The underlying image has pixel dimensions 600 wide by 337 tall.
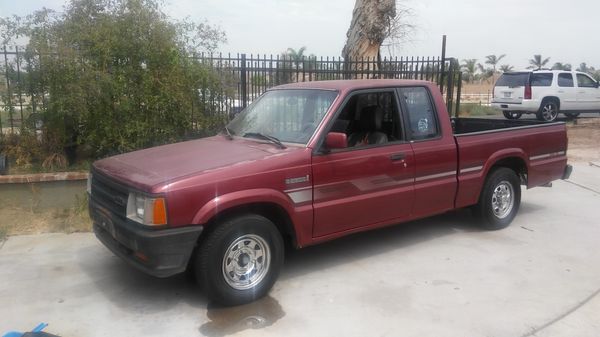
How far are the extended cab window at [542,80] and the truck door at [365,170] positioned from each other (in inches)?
580

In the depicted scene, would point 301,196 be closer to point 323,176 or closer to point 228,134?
point 323,176

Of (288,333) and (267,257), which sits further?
(267,257)

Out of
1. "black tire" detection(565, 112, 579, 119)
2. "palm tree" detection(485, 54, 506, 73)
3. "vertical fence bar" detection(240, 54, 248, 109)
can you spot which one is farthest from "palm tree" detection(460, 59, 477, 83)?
"vertical fence bar" detection(240, 54, 248, 109)

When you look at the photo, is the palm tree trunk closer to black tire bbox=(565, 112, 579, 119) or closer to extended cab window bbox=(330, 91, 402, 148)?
extended cab window bbox=(330, 91, 402, 148)

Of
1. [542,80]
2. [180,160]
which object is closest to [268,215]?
[180,160]

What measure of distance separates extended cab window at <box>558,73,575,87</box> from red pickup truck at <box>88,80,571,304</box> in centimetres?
1395

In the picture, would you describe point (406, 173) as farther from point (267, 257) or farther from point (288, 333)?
point (288, 333)

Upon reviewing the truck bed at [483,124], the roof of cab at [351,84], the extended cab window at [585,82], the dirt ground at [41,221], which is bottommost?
the dirt ground at [41,221]

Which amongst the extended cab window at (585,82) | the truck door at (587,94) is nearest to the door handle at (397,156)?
the truck door at (587,94)

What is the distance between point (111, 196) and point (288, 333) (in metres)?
1.85

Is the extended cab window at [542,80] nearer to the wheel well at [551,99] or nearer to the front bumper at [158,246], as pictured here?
the wheel well at [551,99]

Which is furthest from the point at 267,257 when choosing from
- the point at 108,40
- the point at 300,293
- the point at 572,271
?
the point at 108,40

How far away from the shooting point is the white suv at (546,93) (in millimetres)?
18016

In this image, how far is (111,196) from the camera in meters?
4.36
